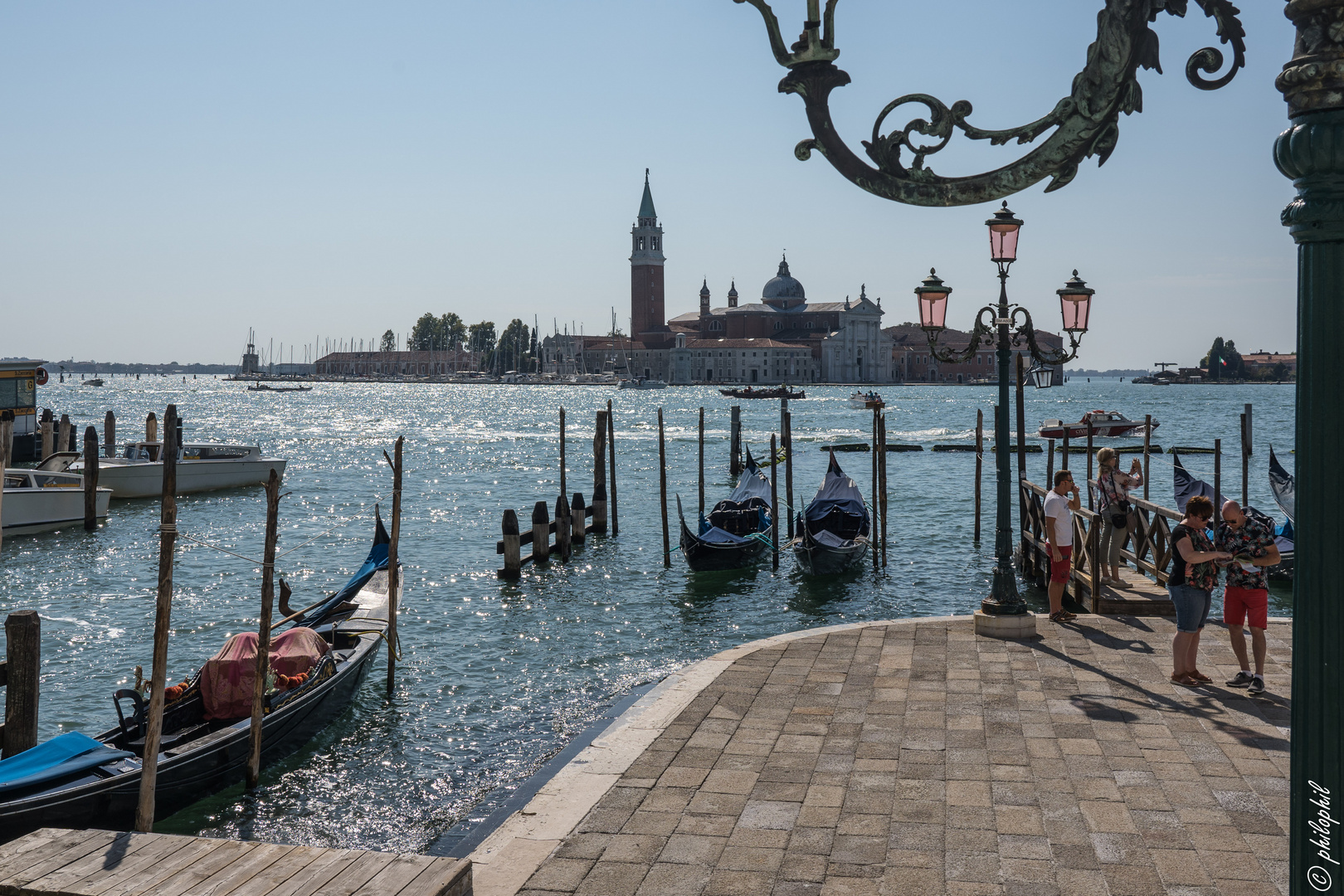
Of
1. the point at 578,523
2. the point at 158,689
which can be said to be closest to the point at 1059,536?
the point at 158,689

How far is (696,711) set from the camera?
→ 5.74m

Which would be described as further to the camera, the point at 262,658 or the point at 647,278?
the point at 647,278

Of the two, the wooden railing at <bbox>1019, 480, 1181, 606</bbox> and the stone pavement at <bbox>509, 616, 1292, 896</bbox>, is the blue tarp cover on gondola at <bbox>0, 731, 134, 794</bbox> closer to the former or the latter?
the stone pavement at <bbox>509, 616, 1292, 896</bbox>

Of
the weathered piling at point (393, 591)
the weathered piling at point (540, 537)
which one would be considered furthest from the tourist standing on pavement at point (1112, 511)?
the weathered piling at point (540, 537)

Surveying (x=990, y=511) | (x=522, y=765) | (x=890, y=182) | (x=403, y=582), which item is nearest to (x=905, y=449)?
(x=990, y=511)

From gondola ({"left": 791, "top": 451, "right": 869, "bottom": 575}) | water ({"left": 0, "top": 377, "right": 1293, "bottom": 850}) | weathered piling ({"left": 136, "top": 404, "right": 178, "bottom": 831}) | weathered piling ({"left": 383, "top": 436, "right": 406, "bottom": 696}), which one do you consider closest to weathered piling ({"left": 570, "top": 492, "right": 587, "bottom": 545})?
water ({"left": 0, "top": 377, "right": 1293, "bottom": 850})

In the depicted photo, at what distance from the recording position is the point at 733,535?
15406 millimetres

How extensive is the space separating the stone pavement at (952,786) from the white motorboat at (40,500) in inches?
639

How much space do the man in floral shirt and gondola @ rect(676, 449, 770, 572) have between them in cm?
934

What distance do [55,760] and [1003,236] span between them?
651cm

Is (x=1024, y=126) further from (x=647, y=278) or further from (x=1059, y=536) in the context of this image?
(x=647, y=278)

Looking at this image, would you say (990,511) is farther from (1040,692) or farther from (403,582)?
(1040,692)

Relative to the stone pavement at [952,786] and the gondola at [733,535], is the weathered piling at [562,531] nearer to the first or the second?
the gondola at [733,535]

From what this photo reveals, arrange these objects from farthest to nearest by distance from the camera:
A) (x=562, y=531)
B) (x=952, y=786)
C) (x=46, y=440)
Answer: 1. (x=46, y=440)
2. (x=562, y=531)
3. (x=952, y=786)
